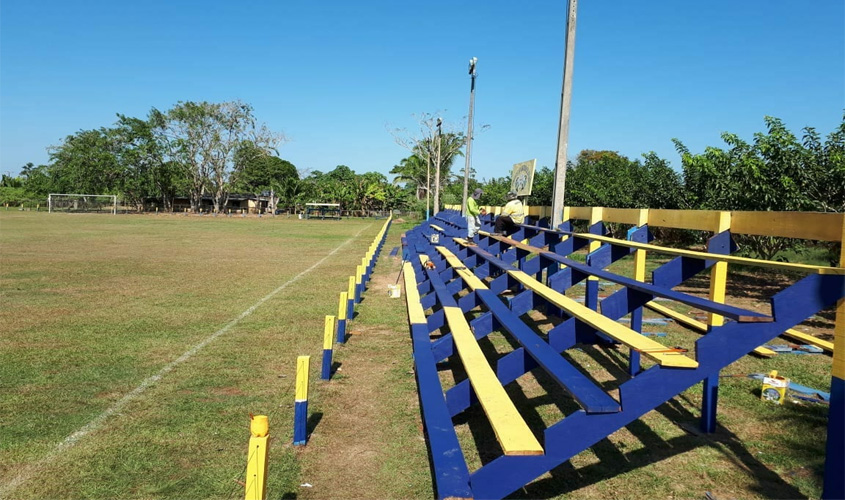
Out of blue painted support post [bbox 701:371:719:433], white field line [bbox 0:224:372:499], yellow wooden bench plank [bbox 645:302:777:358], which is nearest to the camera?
white field line [bbox 0:224:372:499]

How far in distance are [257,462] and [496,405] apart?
1.36 meters

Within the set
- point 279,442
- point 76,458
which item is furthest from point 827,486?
point 76,458

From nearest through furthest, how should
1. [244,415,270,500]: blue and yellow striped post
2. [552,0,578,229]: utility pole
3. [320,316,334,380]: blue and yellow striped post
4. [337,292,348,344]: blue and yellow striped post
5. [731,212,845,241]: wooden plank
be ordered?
[244,415,270,500]: blue and yellow striped post < [731,212,845,241]: wooden plank < [320,316,334,380]: blue and yellow striped post < [337,292,348,344]: blue and yellow striped post < [552,0,578,229]: utility pole

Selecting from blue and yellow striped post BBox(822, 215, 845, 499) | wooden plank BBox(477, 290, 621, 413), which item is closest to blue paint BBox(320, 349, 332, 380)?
wooden plank BBox(477, 290, 621, 413)

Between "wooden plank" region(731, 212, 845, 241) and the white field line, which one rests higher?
"wooden plank" region(731, 212, 845, 241)

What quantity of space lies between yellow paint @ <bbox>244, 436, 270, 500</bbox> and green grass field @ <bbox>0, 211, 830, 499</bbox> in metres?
0.82

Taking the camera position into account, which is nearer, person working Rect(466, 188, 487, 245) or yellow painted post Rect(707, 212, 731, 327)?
yellow painted post Rect(707, 212, 731, 327)

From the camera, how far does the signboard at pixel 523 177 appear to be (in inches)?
443

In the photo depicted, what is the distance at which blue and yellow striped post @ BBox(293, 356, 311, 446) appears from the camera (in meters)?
3.99

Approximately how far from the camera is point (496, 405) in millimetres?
3326

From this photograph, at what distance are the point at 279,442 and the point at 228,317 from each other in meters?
4.72

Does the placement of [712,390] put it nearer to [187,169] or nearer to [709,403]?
[709,403]

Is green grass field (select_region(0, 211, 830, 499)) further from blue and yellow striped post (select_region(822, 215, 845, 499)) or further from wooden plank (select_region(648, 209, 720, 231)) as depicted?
wooden plank (select_region(648, 209, 720, 231))

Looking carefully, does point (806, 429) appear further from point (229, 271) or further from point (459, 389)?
point (229, 271)
